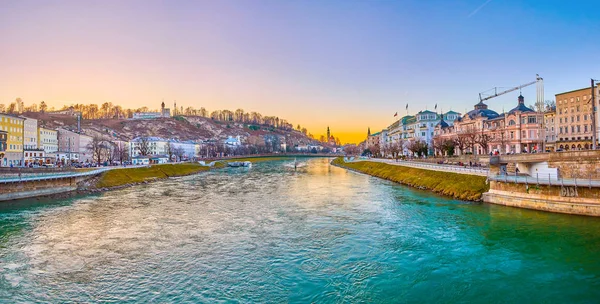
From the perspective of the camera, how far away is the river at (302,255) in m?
14.2

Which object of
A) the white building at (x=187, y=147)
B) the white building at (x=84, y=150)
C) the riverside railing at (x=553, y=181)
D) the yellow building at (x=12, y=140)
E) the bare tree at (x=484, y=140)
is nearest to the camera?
the riverside railing at (x=553, y=181)

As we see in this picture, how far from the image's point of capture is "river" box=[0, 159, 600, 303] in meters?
14.2

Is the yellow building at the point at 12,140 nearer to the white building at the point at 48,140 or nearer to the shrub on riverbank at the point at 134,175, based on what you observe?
the white building at the point at 48,140

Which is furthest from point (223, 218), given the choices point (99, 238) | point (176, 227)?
point (99, 238)

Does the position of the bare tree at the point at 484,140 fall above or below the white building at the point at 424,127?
below

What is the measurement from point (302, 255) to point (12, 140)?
269 feet

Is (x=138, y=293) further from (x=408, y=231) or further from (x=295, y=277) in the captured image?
(x=408, y=231)

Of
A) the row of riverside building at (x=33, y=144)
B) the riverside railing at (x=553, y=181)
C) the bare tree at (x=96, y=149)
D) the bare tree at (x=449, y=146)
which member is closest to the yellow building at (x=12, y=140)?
the row of riverside building at (x=33, y=144)

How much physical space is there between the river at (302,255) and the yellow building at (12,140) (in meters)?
49.6

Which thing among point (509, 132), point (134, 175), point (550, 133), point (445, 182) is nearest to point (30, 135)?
point (134, 175)

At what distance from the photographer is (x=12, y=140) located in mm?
72688

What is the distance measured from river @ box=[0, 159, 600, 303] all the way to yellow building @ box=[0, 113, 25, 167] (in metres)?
49.6

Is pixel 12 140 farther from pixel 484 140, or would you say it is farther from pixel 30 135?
pixel 484 140

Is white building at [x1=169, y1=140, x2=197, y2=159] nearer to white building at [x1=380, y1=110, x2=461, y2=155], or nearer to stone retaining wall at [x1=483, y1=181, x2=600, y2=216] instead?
white building at [x1=380, y1=110, x2=461, y2=155]
